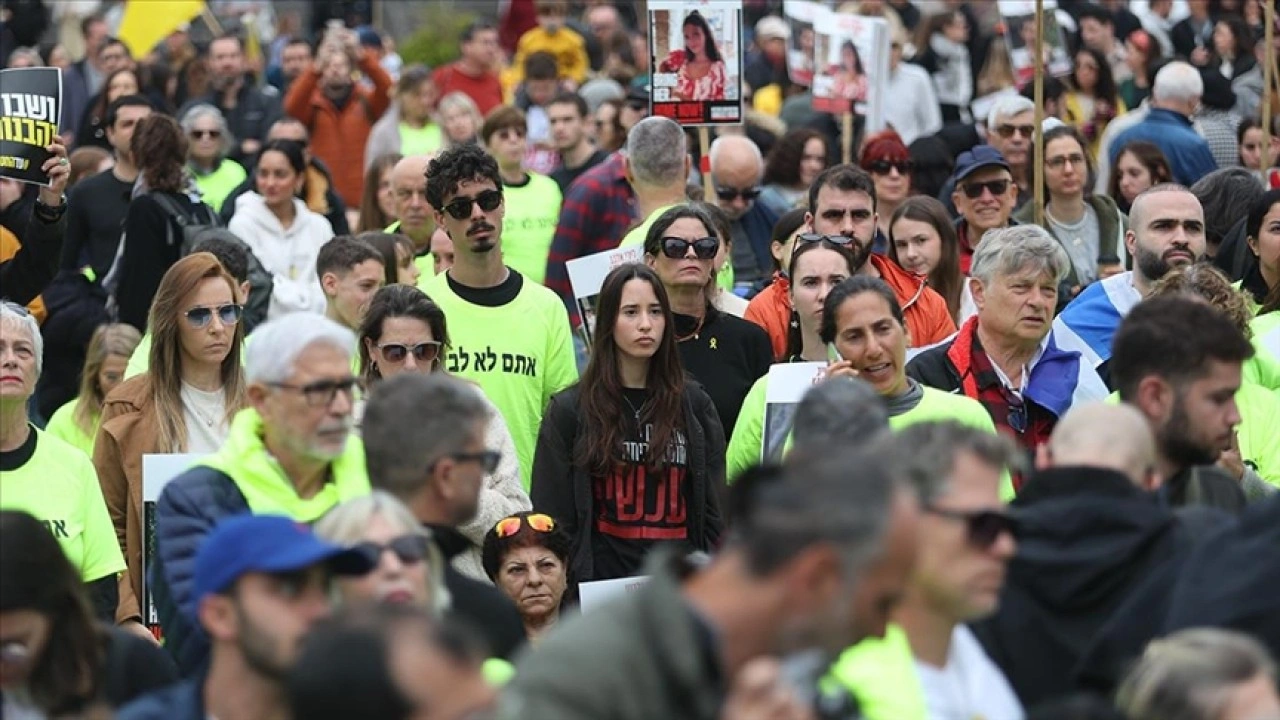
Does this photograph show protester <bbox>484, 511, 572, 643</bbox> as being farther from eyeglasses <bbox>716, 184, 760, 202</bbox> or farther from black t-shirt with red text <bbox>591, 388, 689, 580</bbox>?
eyeglasses <bbox>716, 184, 760, 202</bbox>

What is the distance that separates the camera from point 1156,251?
9.62 m

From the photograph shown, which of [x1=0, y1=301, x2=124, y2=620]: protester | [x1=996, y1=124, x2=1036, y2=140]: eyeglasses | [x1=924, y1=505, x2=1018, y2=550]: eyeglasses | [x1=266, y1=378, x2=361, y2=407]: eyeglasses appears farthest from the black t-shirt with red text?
[x1=996, y1=124, x2=1036, y2=140]: eyeglasses

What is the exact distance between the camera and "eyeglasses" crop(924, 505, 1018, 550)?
5.00 meters

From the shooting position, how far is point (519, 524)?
8031mm

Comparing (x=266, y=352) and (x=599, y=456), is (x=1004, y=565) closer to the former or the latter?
(x=266, y=352)

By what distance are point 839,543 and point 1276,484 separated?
425cm

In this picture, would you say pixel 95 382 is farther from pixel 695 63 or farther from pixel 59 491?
pixel 695 63

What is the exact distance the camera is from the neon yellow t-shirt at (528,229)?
1236cm

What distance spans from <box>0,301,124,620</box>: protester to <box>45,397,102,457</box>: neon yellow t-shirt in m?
2.09

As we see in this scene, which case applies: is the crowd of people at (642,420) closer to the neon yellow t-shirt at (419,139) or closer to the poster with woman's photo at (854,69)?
the neon yellow t-shirt at (419,139)

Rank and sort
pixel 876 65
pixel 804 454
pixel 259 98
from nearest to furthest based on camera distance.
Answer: pixel 804 454
pixel 876 65
pixel 259 98

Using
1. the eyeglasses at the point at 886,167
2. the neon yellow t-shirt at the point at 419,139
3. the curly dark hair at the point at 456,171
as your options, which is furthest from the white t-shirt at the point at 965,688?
the neon yellow t-shirt at the point at 419,139

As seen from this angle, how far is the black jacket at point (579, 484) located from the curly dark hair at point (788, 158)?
5363 millimetres

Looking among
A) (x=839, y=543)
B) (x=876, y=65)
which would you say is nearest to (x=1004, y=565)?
(x=839, y=543)
